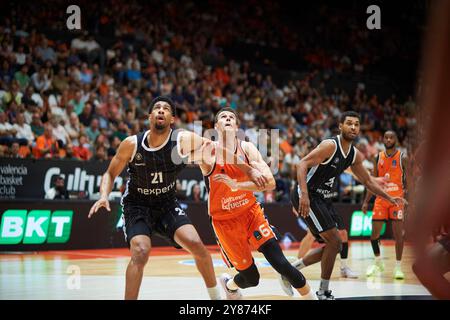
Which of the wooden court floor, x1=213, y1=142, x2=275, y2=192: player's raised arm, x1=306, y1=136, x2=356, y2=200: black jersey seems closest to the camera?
x1=213, y1=142, x2=275, y2=192: player's raised arm

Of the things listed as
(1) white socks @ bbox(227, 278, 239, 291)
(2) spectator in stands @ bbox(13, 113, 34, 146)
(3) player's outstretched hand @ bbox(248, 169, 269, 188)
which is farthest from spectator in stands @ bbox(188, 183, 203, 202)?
(3) player's outstretched hand @ bbox(248, 169, 269, 188)

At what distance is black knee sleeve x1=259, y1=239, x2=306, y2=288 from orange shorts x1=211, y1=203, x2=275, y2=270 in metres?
0.12

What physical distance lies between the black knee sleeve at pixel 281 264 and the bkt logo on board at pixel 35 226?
694cm

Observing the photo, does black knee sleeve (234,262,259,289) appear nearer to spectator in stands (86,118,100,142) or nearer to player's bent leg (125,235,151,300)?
player's bent leg (125,235,151,300)

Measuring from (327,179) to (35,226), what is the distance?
249 inches

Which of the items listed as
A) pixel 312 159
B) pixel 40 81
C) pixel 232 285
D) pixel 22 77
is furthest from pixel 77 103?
pixel 232 285

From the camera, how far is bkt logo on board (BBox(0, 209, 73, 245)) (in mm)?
11508

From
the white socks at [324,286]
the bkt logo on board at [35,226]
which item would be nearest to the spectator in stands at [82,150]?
the bkt logo on board at [35,226]

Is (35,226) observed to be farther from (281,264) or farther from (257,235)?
(281,264)

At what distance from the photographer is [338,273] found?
989cm

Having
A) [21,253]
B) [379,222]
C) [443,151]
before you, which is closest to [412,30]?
[379,222]

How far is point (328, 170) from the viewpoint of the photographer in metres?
7.66

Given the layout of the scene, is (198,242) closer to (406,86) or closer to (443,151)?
(443,151)

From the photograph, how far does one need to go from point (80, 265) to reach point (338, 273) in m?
3.96
